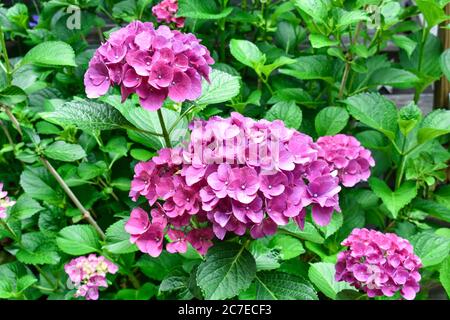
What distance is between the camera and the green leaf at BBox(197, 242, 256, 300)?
0.91 metres

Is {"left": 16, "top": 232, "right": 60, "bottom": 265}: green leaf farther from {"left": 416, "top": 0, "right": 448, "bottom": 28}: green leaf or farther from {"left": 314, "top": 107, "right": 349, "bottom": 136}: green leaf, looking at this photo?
{"left": 416, "top": 0, "right": 448, "bottom": 28}: green leaf

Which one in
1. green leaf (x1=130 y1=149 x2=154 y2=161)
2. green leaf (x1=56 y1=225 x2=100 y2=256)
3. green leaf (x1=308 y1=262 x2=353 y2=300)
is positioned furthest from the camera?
green leaf (x1=130 y1=149 x2=154 y2=161)

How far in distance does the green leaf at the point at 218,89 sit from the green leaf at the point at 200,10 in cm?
61

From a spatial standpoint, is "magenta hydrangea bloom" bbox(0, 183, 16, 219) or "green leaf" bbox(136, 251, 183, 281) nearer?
"magenta hydrangea bloom" bbox(0, 183, 16, 219)

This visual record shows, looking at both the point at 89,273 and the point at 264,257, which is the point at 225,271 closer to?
the point at 264,257

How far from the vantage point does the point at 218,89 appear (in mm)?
1090

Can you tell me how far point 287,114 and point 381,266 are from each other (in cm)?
60

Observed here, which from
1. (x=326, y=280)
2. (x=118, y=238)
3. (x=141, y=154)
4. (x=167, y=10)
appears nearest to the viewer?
(x=118, y=238)

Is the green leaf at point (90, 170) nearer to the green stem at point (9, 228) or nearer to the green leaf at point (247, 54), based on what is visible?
the green stem at point (9, 228)

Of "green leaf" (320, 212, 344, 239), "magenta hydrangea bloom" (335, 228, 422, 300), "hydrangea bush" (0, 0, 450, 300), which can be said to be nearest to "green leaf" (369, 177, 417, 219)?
"hydrangea bush" (0, 0, 450, 300)

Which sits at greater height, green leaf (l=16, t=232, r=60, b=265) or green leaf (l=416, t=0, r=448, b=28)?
green leaf (l=416, t=0, r=448, b=28)

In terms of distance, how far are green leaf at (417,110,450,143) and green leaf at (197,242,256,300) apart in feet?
2.45

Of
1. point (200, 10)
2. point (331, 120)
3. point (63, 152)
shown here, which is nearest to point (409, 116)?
point (331, 120)

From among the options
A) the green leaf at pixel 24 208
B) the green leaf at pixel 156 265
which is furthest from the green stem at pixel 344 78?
the green leaf at pixel 24 208
